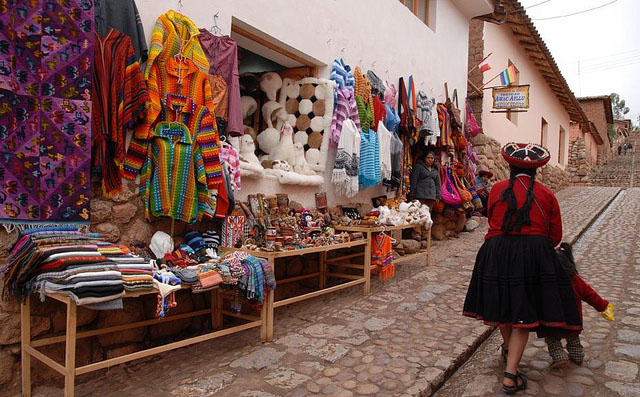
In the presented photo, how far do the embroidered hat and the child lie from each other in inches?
25.0

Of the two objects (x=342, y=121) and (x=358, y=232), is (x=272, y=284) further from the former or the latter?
(x=342, y=121)

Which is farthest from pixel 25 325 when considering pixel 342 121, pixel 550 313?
pixel 342 121

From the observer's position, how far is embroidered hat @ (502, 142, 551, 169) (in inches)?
120

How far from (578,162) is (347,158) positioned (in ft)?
76.1

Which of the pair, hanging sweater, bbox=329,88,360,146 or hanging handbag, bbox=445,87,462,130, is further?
hanging handbag, bbox=445,87,462,130

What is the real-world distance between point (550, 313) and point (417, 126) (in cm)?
513

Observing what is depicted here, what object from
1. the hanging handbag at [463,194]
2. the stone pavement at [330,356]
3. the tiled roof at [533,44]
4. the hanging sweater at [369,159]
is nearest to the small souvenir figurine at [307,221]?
the stone pavement at [330,356]

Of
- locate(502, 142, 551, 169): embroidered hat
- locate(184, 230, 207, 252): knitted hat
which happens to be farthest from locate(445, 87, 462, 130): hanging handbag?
locate(184, 230, 207, 252): knitted hat

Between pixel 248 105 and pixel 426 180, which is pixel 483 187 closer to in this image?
pixel 426 180

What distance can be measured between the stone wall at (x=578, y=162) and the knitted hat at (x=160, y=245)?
24.7 m

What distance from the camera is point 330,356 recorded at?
3.49 m

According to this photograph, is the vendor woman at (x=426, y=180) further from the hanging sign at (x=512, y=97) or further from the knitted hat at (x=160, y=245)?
the knitted hat at (x=160, y=245)

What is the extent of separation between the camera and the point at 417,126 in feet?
25.1

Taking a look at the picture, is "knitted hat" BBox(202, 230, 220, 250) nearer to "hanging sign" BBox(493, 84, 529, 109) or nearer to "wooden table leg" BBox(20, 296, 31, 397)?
"wooden table leg" BBox(20, 296, 31, 397)
